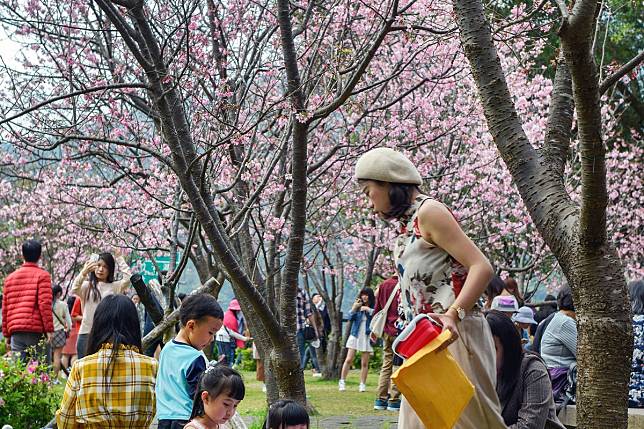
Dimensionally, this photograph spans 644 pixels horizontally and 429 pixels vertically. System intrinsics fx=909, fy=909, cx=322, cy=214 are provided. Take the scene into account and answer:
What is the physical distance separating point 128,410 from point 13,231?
760 inches

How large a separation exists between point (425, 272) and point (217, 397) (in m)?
1.26

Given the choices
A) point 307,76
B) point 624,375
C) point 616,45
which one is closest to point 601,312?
point 624,375

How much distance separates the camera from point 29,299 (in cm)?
998

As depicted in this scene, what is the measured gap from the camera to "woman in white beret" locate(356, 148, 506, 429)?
12.1ft

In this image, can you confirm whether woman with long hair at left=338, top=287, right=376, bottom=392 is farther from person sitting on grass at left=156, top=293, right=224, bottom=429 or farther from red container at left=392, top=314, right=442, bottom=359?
red container at left=392, top=314, right=442, bottom=359

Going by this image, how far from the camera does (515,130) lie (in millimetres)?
4676

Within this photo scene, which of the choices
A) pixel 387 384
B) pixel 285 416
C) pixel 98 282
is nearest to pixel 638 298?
pixel 285 416

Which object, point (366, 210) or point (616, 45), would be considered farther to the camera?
point (616, 45)

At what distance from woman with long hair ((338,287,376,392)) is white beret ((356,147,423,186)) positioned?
34.2ft

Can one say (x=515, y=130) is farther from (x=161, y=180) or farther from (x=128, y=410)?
(x=161, y=180)

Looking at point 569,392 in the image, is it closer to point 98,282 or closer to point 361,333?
point 98,282

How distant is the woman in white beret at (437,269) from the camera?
368 centimetres

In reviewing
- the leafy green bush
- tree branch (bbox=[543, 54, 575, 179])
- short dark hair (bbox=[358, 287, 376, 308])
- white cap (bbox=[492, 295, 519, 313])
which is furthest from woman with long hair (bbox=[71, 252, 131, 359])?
short dark hair (bbox=[358, 287, 376, 308])

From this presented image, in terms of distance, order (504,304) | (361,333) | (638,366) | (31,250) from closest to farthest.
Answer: (638,366), (504,304), (31,250), (361,333)
